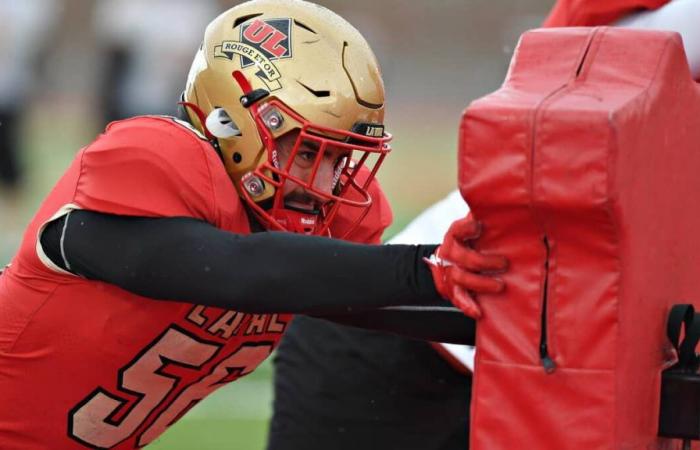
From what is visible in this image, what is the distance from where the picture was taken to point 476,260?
1.80m

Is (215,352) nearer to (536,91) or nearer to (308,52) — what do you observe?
(308,52)

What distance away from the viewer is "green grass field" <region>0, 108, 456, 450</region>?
534 centimetres

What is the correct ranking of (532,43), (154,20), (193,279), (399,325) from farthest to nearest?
(154,20) → (399,325) → (193,279) → (532,43)

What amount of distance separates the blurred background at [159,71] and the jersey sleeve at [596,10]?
6.36 metres

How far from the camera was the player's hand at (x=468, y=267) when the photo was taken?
180 centimetres

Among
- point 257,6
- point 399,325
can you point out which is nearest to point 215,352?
point 399,325

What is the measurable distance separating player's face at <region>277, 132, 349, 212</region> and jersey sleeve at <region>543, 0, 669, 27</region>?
83 centimetres

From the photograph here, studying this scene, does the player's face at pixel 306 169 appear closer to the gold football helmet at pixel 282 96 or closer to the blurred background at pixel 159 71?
the gold football helmet at pixel 282 96

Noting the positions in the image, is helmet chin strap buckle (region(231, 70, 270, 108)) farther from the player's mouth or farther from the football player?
the football player

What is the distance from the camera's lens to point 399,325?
2469mm

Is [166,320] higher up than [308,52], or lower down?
lower down

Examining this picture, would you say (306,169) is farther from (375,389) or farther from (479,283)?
(375,389)

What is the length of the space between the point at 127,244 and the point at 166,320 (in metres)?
0.32

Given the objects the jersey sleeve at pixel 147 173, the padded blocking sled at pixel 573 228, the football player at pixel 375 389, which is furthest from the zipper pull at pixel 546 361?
the football player at pixel 375 389
